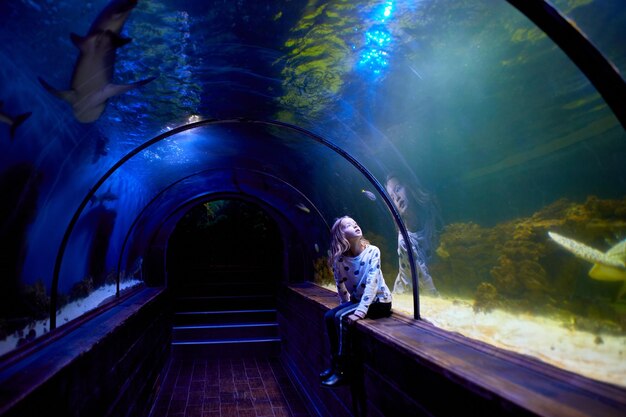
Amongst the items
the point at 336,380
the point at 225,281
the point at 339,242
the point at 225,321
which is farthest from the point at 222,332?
the point at 339,242

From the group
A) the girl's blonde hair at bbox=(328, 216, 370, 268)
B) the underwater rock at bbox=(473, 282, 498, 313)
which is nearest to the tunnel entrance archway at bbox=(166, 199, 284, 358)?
the girl's blonde hair at bbox=(328, 216, 370, 268)

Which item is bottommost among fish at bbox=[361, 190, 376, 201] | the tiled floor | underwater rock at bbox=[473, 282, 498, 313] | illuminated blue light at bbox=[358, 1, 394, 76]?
the tiled floor

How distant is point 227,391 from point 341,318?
188 inches

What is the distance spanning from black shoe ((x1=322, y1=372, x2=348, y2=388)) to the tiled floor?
125 inches

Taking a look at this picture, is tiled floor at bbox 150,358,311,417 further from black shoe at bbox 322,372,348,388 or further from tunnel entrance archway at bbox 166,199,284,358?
black shoe at bbox 322,372,348,388

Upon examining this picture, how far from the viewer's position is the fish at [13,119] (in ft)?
9.45

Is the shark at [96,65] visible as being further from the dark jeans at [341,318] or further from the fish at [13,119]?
the dark jeans at [341,318]

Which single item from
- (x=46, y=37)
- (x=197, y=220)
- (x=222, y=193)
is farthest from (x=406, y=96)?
(x=197, y=220)

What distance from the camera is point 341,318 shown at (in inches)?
163

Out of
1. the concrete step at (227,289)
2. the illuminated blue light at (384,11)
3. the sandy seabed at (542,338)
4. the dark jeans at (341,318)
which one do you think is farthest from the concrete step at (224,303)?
the illuminated blue light at (384,11)

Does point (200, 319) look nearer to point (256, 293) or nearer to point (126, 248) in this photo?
point (256, 293)

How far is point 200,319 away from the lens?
11258 mm

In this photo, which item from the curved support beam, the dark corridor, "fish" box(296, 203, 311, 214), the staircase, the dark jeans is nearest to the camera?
the curved support beam

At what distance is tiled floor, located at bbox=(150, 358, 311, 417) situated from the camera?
265 inches
